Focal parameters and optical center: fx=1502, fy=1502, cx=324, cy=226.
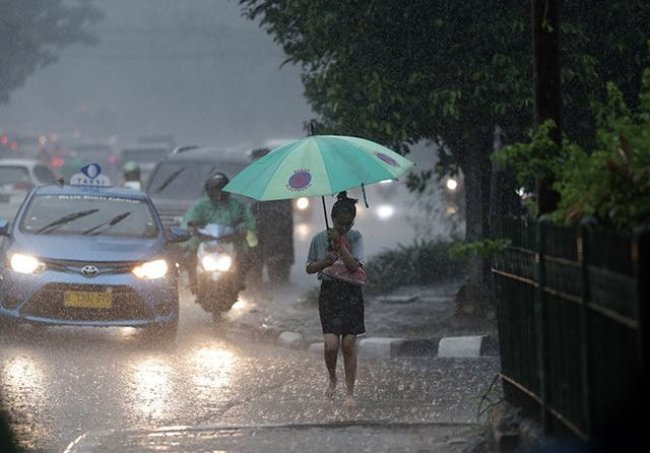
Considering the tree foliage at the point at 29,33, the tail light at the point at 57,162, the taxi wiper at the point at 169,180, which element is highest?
the tree foliage at the point at 29,33

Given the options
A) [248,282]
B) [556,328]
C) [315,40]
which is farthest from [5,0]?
[556,328]

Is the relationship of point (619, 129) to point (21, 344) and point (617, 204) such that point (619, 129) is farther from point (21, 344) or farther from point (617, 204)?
point (21, 344)

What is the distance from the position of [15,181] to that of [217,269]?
43.5 feet

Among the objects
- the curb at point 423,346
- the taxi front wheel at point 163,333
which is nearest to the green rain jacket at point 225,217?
the curb at point 423,346

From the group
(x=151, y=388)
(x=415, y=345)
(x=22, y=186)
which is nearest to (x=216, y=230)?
(x=415, y=345)

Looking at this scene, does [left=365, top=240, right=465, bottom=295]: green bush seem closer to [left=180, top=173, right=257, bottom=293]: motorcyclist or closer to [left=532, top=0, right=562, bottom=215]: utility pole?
[left=180, top=173, right=257, bottom=293]: motorcyclist

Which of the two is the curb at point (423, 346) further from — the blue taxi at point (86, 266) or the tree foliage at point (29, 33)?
the tree foliage at point (29, 33)

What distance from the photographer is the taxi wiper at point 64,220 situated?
15.0 meters

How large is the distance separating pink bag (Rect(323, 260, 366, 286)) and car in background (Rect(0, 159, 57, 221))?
1695 centimetres

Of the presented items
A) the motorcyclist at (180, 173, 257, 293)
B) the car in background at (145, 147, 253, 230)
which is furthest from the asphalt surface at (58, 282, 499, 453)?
the car in background at (145, 147, 253, 230)

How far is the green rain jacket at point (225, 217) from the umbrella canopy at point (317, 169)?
5785 millimetres

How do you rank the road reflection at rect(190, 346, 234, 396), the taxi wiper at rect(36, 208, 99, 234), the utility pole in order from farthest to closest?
the taxi wiper at rect(36, 208, 99, 234) < the road reflection at rect(190, 346, 234, 396) < the utility pole

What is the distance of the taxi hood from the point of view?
1430 centimetres

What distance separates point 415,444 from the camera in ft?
29.6
